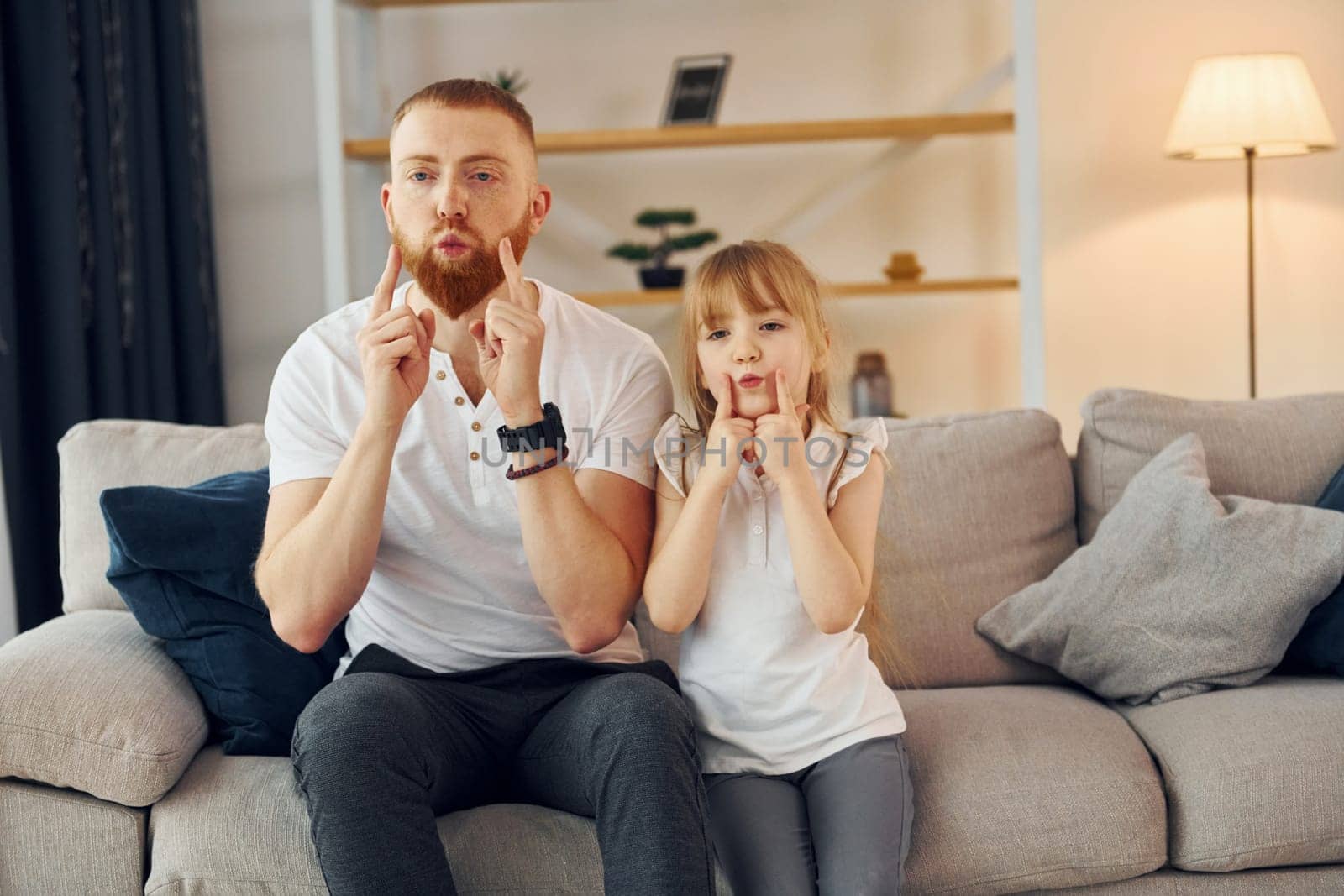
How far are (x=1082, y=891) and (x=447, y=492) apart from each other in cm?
88

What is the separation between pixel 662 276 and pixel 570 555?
1.90 metres

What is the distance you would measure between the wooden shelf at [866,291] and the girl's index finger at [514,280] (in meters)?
1.60

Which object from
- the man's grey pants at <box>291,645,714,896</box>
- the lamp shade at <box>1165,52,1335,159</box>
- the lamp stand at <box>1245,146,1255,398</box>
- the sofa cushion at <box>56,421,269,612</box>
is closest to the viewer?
the man's grey pants at <box>291,645,714,896</box>

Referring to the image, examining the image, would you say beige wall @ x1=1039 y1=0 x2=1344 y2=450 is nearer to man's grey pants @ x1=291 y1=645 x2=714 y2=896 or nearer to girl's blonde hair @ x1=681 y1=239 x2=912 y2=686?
girl's blonde hair @ x1=681 y1=239 x2=912 y2=686

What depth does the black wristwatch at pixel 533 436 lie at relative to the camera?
144 cm

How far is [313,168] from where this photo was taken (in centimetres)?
345

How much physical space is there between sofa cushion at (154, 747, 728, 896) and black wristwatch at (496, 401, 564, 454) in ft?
1.34

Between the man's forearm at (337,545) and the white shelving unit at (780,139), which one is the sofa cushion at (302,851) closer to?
the man's forearm at (337,545)

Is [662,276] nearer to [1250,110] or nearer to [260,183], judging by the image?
[260,183]

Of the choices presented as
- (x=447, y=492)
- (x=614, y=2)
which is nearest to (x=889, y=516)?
(x=447, y=492)

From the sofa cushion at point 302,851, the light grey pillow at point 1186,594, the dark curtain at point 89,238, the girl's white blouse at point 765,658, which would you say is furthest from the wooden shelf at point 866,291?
the sofa cushion at point 302,851

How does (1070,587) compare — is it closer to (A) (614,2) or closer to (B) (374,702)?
(B) (374,702)

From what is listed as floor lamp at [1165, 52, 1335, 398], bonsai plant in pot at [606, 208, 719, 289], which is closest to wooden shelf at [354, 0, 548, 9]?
bonsai plant in pot at [606, 208, 719, 289]

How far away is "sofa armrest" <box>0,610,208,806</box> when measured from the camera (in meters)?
1.48
